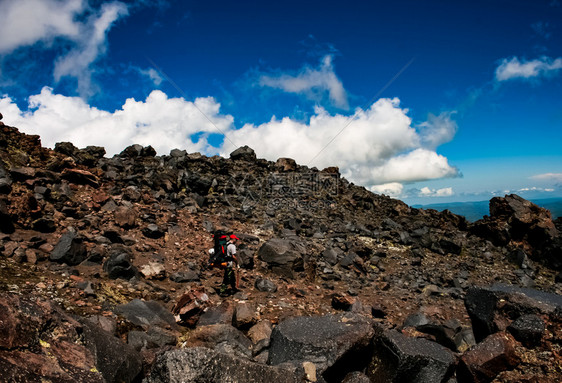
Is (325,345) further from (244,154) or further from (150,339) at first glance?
(244,154)

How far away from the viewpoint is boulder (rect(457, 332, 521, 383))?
619cm

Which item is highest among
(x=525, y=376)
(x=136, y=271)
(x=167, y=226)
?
(x=167, y=226)

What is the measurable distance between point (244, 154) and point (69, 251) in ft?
78.0

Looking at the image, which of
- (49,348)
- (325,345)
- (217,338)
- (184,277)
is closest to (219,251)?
(184,277)

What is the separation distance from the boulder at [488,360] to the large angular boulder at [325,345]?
80.4 inches

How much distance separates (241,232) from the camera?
1883 cm

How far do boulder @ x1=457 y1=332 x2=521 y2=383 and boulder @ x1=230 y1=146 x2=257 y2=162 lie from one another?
2810 cm

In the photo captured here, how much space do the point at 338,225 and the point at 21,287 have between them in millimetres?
19979

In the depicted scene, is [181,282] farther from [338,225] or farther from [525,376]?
[338,225]

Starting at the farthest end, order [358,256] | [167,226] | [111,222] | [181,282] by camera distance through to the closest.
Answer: [358,256], [167,226], [111,222], [181,282]

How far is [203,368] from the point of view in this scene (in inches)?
165

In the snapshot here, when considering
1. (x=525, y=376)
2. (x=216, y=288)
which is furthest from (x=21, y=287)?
(x=525, y=376)

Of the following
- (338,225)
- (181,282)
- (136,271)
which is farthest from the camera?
(338,225)

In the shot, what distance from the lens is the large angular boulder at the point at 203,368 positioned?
414 cm
